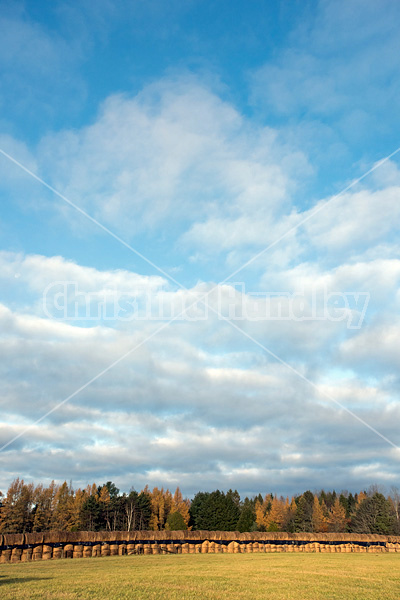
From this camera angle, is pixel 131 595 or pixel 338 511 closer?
pixel 131 595

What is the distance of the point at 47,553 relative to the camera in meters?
39.0

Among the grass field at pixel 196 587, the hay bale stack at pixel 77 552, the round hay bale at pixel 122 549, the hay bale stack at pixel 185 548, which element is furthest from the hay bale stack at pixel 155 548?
the grass field at pixel 196 587

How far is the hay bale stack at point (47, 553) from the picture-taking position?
38656 millimetres

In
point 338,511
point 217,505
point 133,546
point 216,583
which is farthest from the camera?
point 338,511

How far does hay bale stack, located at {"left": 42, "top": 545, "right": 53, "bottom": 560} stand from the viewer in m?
38.7

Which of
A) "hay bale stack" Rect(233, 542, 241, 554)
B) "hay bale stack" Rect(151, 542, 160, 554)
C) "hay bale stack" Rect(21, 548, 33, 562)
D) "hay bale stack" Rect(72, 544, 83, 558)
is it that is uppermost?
"hay bale stack" Rect(21, 548, 33, 562)

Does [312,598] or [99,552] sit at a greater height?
[312,598]

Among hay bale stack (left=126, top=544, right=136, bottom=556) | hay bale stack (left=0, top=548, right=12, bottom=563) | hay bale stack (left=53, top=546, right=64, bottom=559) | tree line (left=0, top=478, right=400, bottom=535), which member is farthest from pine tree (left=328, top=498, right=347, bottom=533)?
hay bale stack (left=0, top=548, right=12, bottom=563)

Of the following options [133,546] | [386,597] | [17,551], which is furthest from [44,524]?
[386,597]

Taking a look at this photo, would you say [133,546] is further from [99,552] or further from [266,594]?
[266,594]

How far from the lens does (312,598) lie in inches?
647

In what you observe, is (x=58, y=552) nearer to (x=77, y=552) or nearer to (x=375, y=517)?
(x=77, y=552)

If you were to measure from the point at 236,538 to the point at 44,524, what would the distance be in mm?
59630

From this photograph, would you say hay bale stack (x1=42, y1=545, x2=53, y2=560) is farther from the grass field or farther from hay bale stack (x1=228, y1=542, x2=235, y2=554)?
hay bale stack (x1=228, y1=542, x2=235, y2=554)
